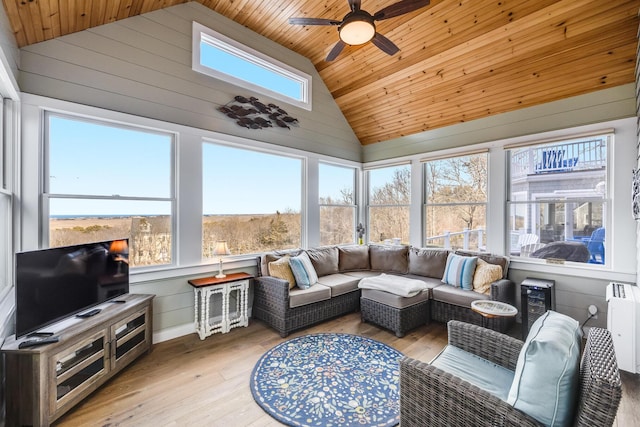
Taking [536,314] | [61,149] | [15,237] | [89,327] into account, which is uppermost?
[61,149]

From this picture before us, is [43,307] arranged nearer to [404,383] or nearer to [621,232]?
[404,383]

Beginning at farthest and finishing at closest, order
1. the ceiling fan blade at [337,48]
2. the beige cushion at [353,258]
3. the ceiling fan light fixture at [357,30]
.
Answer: the beige cushion at [353,258], the ceiling fan blade at [337,48], the ceiling fan light fixture at [357,30]

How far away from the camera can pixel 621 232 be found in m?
3.09

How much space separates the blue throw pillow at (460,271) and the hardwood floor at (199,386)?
72 centimetres

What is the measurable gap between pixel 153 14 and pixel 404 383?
4.37 metres

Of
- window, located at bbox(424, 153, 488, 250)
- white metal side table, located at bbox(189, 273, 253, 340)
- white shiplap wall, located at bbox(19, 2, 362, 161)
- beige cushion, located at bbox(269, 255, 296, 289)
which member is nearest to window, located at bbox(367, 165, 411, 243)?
window, located at bbox(424, 153, 488, 250)

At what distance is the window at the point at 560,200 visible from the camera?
3.29m

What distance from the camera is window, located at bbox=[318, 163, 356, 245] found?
5.16 m

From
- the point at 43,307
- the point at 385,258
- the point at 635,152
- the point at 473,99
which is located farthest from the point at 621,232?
the point at 43,307

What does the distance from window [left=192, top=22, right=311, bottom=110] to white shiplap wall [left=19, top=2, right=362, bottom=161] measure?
0.30ft

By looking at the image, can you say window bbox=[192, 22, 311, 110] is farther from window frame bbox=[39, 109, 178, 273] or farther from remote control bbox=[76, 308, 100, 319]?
remote control bbox=[76, 308, 100, 319]

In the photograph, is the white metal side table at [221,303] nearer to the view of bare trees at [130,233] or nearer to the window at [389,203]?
the view of bare trees at [130,233]

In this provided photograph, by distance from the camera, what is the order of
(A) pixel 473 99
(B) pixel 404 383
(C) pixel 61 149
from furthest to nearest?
(A) pixel 473 99 < (C) pixel 61 149 < (B) pixel 404 383

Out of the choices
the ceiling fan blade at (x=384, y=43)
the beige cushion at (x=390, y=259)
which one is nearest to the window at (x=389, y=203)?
the beige cushion at (x=390, y=259)
